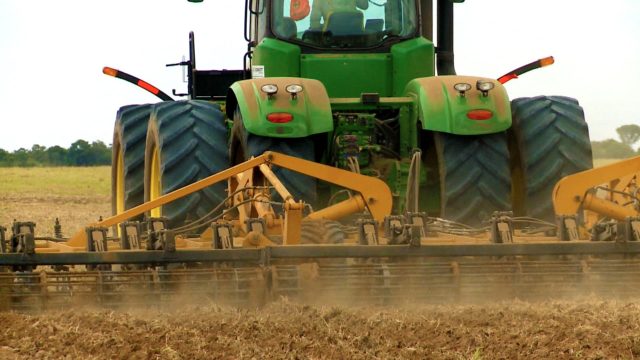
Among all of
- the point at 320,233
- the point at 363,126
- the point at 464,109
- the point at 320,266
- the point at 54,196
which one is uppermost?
the point at 464,109

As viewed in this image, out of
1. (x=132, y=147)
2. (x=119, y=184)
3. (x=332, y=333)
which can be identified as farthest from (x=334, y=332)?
(x=119, y=184)

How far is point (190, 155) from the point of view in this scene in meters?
8.64

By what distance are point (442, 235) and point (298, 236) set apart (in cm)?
117

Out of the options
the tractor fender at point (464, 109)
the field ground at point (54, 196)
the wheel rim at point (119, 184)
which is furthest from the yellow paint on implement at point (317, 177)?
the field ground at point (54, 196)

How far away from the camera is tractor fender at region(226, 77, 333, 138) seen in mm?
8102

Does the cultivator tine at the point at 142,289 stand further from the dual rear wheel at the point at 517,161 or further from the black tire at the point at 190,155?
the dual rear wheel at the point at 517,161

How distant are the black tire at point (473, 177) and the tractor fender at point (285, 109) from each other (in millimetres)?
824

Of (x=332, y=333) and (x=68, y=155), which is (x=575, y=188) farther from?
(x=68, y=155)

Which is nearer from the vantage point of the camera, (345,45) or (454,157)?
(454,157)

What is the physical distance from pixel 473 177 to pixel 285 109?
1.30 meters

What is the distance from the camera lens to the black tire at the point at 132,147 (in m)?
9.99

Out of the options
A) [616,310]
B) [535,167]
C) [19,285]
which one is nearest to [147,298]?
[19,285]

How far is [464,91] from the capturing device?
8.23 meters

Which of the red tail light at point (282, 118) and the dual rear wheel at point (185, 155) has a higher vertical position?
the red tail light at point (282, 118)
